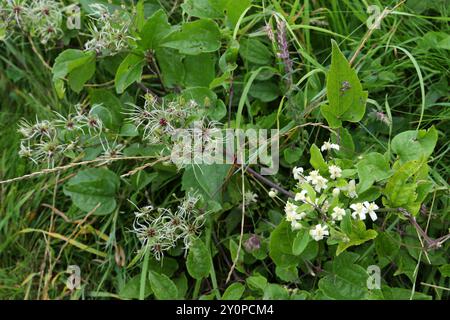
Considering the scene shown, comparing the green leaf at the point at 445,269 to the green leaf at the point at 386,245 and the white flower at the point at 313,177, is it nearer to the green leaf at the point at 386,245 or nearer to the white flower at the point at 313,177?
the green leaf at the point at 386,245

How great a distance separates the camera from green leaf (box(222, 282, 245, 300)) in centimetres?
146

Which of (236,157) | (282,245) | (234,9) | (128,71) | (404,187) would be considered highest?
(234,9)

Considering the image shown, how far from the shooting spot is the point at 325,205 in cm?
125

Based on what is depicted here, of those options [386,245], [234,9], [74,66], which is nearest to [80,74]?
[74,66]

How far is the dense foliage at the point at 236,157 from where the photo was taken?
1.35 metres

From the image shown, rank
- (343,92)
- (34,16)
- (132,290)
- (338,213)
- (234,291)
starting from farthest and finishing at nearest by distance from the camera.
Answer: (34,16) → (132,290) → (234,291) → (343,92) → (338,213)

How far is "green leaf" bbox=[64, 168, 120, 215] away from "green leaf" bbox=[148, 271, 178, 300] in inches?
11.1

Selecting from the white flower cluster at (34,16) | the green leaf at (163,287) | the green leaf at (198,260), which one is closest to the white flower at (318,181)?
the green leaf at (198,260)

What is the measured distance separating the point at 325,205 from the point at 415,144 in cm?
25

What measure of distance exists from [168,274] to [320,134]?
0.55 metres

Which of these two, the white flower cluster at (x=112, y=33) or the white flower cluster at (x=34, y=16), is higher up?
the white flower cluster at (x=34, y=16)

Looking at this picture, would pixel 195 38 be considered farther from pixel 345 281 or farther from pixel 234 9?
pixel 345 281
